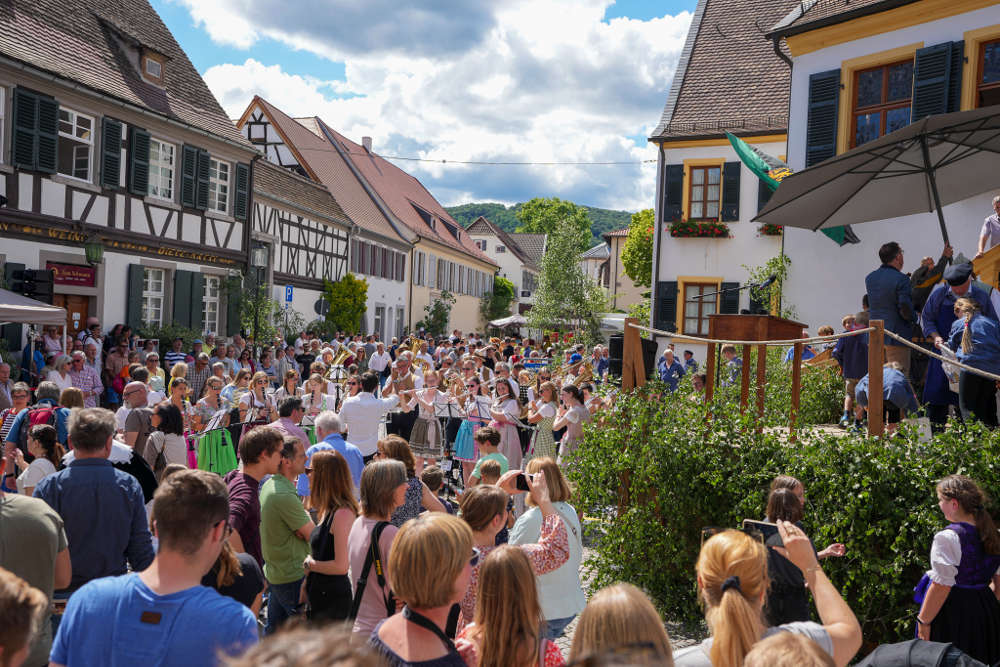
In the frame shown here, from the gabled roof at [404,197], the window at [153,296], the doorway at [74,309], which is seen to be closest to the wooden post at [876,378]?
the doorway at [74,309]

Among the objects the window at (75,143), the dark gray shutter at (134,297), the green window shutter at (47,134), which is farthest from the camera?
the dark gray shutter at (134,297)

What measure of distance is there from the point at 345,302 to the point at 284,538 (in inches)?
1150

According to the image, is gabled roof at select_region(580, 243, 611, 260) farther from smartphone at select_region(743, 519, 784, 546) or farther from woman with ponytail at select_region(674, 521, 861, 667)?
woman with ponytail at select_region(674, 521, 861, 667)

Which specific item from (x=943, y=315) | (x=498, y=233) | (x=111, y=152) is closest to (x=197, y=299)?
(x=111, y=152)

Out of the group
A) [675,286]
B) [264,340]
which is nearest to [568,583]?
[675,286]

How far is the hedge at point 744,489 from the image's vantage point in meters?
5.14

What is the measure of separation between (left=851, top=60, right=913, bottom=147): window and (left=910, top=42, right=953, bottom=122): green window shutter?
16.9 inches

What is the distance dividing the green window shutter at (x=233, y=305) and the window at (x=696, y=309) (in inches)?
505

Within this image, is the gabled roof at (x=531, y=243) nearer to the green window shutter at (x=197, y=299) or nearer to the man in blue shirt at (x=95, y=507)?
the green window shutter at (x=197, y=299)

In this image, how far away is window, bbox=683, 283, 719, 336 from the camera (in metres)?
20.7

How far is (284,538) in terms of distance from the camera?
478 cm

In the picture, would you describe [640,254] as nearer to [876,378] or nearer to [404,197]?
[404,197]

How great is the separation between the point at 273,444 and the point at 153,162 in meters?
17.9

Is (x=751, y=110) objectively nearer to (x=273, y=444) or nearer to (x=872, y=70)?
(x=872, y=70)
